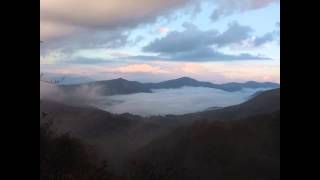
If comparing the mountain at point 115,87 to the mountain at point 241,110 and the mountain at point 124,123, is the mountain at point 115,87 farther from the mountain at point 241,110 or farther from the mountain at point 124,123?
the mountain at point 241,110

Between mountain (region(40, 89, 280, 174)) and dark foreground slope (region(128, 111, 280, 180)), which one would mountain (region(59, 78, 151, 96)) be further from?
dark foreground slope (region(128, 111, 280, 180))

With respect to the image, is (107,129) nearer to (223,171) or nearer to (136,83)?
(136,83)

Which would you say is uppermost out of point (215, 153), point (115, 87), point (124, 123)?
point (115, 87)

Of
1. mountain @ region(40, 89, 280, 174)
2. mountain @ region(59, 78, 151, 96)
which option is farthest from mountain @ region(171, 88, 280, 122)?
mountain @ region(59, 78, 151, 96)

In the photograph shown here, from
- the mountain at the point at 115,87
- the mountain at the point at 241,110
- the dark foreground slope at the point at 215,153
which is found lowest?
the dark foreground slope at the point at 215,153

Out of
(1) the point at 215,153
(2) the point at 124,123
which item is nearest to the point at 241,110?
(1) the point at 215,153

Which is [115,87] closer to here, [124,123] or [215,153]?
[124,123]

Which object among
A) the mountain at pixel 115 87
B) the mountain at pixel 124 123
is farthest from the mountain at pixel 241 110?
the mountain at pixel 115 87

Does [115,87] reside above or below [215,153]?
above
